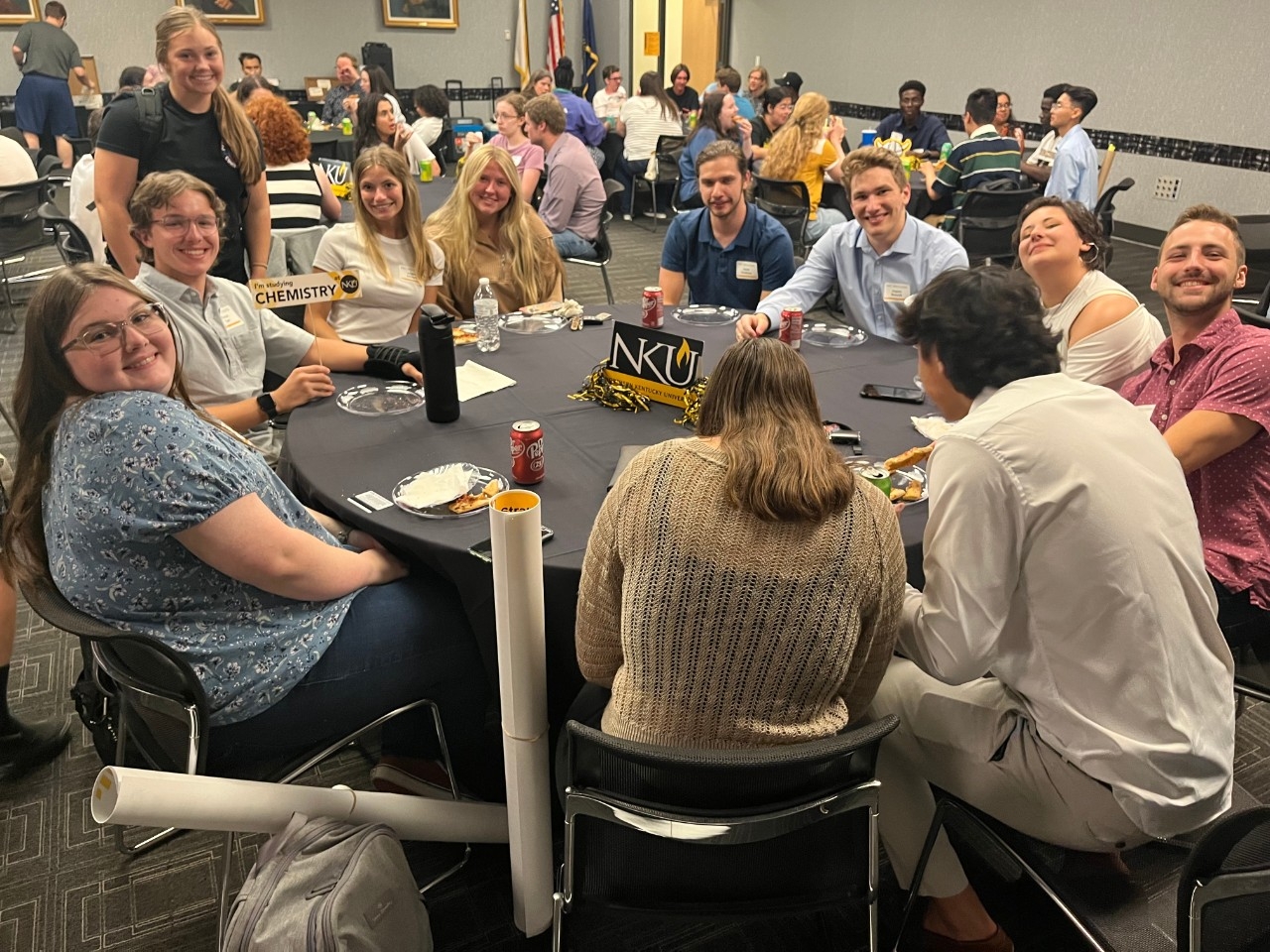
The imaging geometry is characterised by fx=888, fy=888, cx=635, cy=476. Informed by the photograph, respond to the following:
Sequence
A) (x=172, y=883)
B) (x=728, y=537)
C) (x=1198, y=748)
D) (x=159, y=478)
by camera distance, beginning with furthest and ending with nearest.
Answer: (x=172, y=883) → (x=159, y=478) → (x=1198, y=748) → (x=728, y=537)

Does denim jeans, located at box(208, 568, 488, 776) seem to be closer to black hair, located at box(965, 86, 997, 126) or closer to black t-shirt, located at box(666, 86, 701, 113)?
black hair, located at box(965, 86, 997, 126)

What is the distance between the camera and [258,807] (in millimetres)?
1367

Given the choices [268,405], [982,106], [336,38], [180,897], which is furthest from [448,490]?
[336,38]

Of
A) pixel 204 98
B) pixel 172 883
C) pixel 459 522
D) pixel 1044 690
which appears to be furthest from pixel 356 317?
pixel 1044 690

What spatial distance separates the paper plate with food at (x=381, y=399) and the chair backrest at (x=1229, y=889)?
5.95 ft

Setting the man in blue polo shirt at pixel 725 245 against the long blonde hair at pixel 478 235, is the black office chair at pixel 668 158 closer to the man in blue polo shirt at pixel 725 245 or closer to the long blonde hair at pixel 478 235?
the man in blue polo shirt at pixel 725 245

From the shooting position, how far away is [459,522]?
5.58ft

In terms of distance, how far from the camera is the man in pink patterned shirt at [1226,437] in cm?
180

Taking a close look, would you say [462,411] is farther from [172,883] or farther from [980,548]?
[980,548]

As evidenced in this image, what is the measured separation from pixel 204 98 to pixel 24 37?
24.9ft

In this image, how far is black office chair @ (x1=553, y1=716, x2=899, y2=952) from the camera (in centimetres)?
112

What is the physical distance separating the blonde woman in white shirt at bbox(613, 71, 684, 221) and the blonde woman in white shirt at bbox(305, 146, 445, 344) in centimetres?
539

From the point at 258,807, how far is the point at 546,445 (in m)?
0.96

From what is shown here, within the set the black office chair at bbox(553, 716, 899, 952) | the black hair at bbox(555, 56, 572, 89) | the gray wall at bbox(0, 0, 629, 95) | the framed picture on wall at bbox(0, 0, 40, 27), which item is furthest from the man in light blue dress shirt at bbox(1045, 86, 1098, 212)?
the framed picture on wall at bbox(0, 0, 40, 27)
